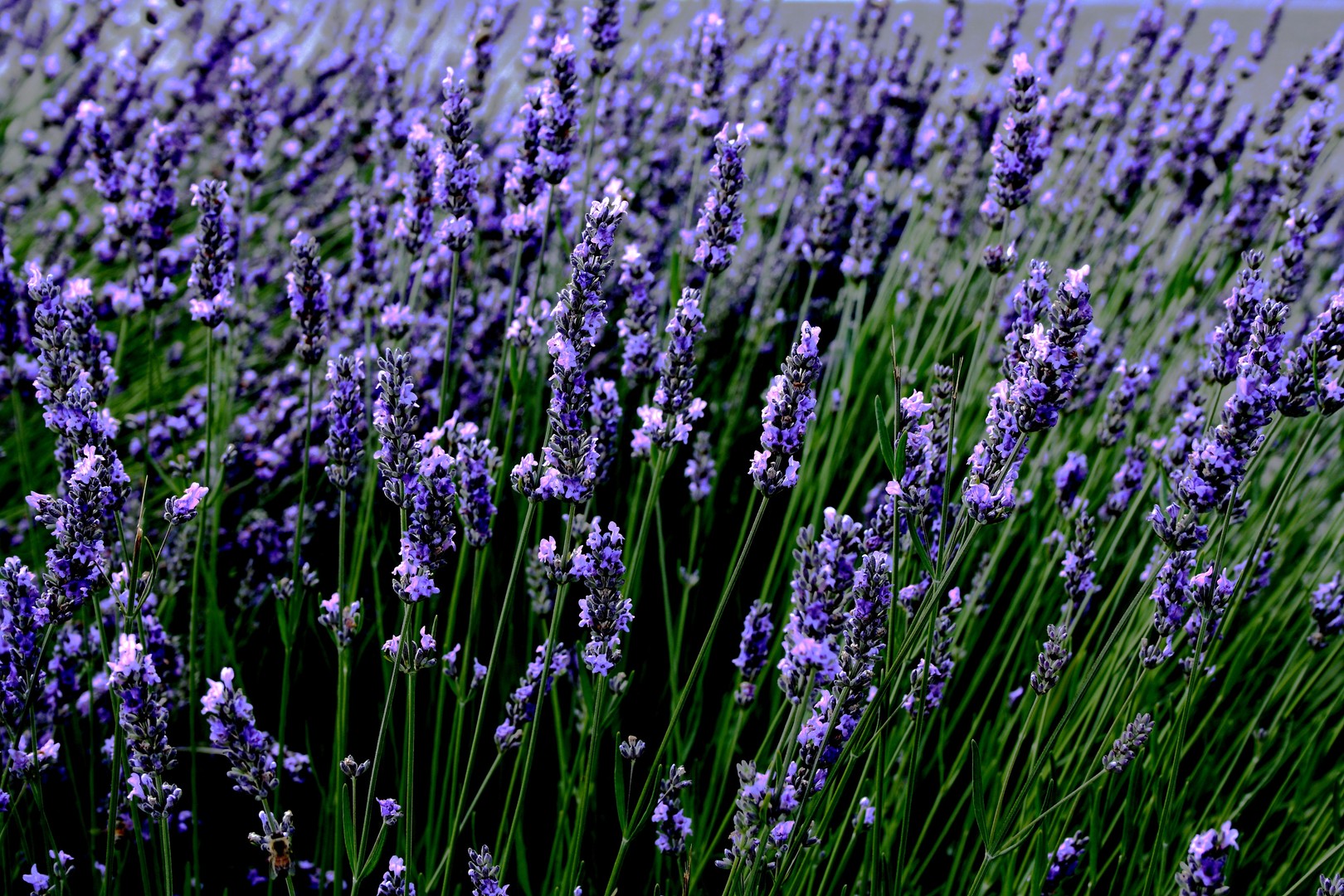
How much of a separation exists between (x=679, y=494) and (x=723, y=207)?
4.74 feet

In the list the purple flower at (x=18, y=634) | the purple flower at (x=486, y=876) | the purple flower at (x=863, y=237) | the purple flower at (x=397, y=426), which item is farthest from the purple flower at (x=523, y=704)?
the purple flower at (x=863, y=237)

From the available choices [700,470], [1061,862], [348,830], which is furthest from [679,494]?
[348,830]

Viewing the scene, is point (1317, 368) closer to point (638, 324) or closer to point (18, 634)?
point (638, 324)

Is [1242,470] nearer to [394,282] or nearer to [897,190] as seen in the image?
[394,282]

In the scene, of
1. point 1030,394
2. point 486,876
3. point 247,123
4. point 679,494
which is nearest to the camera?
point 1030,394

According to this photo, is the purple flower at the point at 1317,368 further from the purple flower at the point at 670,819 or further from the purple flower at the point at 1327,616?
the purple flower at the point at 670,819

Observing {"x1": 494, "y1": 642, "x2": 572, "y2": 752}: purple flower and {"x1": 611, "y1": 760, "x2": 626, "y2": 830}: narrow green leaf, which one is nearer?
{"x1": 611, "y1": 760, "x2": 626, "y2": 830}: narrow green leaf

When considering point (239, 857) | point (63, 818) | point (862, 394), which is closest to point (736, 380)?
point (862, 394)

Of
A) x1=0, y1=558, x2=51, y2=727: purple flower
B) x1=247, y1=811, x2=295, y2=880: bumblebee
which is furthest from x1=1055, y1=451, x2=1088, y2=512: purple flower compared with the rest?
x1=0, y1=558, x2=51, y2=727: purple flower

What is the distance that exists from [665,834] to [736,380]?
1811 mm

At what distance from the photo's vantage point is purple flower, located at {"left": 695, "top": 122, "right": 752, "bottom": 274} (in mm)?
1721

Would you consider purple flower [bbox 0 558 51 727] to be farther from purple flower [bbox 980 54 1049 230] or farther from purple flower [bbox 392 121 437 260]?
purple flower [bbox 980 54 1049 230]

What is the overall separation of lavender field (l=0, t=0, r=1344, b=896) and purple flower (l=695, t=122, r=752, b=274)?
0.01m

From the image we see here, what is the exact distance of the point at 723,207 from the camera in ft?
5.85
